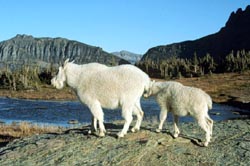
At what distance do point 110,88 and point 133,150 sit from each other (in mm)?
1988


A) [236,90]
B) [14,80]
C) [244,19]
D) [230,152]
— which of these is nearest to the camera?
[230,152]

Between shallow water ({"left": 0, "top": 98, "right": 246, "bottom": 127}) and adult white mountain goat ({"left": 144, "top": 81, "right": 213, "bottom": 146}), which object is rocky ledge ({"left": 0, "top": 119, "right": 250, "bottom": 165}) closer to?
adult white mountain goat ({"left": 144, "top": 81, "right": 213, "bottom": 146})

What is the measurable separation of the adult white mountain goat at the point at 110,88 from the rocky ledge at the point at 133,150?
0.62m

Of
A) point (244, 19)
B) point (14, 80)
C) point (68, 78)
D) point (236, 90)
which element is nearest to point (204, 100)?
point (68, 78)

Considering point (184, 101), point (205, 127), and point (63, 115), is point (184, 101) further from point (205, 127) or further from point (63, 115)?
point (63, 115)

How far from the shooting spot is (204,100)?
1179cm

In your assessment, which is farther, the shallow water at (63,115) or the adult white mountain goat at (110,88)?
the shallow water at (63,115)

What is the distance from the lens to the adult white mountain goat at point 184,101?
11797mm

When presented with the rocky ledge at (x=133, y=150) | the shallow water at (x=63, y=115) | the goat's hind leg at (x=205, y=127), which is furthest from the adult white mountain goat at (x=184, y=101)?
the shallow water at (x=63, y=115)

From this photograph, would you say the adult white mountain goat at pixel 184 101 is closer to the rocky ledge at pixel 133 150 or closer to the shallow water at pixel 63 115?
the rocky ledge at pixel 133 150

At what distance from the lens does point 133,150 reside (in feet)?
38.2

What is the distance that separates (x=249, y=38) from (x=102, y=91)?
165507mm

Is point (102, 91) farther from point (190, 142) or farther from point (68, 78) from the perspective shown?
point (190, 142)

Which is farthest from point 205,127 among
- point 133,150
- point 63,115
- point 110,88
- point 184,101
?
point 63,115
